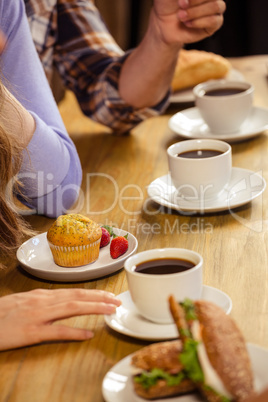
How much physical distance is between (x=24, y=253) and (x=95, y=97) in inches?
36.0

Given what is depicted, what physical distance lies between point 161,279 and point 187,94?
1.37 m

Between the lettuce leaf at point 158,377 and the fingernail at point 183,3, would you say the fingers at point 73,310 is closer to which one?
the lettuce leaf at point 158,377

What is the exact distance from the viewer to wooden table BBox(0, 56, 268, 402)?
0.89m

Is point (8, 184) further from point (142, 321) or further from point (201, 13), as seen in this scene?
point (201, 13)

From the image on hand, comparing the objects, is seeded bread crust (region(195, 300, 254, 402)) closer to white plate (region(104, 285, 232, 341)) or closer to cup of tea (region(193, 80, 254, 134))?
white plate (region(104, 285, 232, 341))

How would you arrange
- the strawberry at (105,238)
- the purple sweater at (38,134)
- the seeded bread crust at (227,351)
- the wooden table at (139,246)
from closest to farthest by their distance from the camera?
the seeded bread crust at (227,351), the wooden table at (139,246), the strawberry at (105,238), the purple sweater at (38,134)

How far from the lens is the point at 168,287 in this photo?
2.95 ft

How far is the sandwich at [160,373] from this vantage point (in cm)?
74

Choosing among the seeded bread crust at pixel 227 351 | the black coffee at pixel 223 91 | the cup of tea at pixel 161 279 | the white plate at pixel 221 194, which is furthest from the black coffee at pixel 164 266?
the black coffee at pixel 223 91

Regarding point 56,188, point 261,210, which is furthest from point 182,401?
point 56,188

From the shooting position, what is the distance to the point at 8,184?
1.37m

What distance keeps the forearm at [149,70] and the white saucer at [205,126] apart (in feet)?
0.35

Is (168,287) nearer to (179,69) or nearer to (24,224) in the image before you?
(24,224)

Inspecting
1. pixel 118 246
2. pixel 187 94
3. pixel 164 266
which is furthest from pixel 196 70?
pixel 164 266
